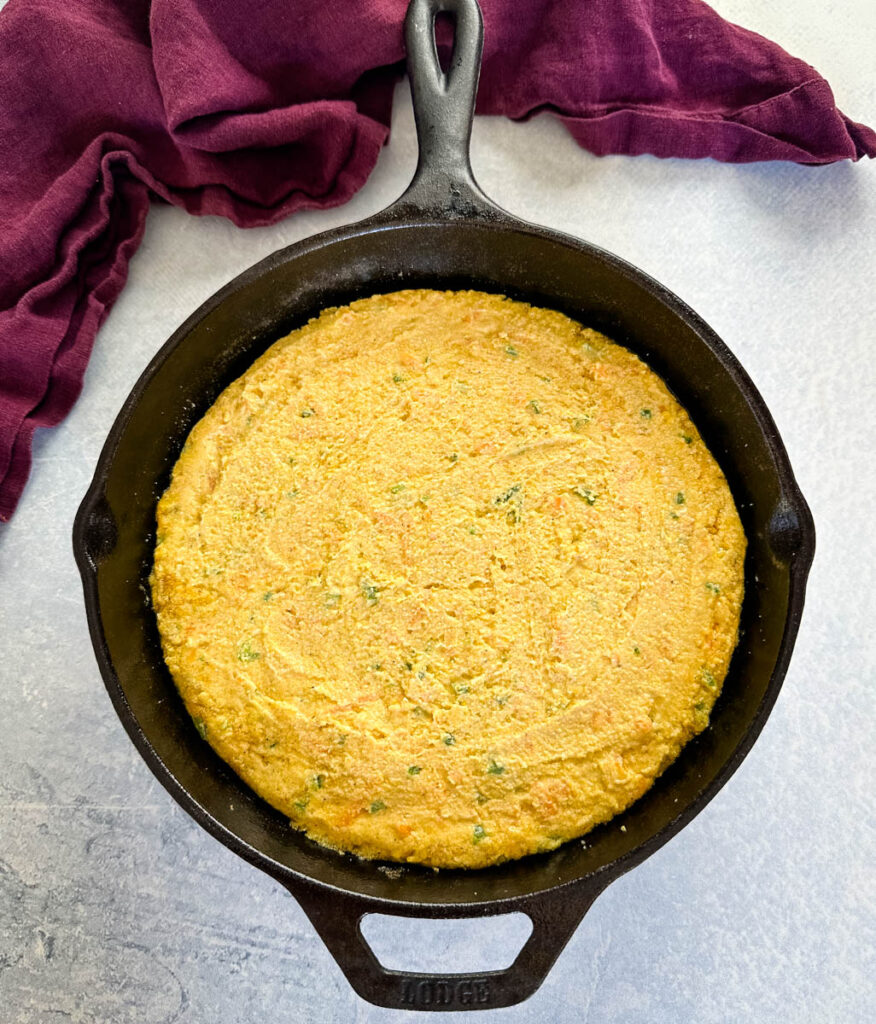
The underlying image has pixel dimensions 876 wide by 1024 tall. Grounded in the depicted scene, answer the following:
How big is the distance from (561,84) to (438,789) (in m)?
1.68

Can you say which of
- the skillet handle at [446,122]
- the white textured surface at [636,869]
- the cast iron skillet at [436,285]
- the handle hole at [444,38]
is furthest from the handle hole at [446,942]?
the handle hole at [444,38]

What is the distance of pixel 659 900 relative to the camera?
2.11 m

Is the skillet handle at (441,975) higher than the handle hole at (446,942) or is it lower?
higher

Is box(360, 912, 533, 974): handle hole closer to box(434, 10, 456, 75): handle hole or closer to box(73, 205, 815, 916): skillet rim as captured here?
box(73, 205, 815, 916): skillet rim

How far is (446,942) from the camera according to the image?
6.87 ft

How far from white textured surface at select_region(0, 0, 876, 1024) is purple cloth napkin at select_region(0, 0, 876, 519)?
11 centimetres

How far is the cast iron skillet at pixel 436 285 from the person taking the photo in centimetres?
173

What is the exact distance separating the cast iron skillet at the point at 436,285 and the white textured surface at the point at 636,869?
9.9 inches

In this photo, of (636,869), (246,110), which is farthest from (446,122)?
(636,869)

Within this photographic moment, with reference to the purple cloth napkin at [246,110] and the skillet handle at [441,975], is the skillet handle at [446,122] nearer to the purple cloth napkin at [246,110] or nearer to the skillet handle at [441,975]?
the purple cloth napkin at [246,110]

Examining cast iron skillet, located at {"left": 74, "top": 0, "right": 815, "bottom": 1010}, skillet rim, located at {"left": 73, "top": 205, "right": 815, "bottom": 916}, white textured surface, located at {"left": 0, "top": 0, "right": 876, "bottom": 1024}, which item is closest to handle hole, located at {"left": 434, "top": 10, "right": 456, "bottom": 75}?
cast iron skillet, located at {"left": 74, "top": 0, "right": 815, "bottom": 1010}

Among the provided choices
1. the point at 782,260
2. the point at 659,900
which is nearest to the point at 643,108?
the point at 782,260

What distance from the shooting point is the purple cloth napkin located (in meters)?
2.18

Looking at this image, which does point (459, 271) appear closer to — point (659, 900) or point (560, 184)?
point (560, 184)
